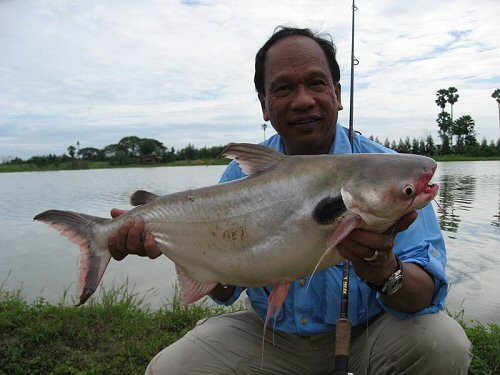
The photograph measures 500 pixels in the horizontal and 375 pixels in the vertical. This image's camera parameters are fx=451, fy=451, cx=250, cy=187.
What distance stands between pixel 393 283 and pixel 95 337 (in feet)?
10.3

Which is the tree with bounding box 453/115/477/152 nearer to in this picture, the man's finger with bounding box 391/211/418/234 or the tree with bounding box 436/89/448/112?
the tree with bounding box 436/89/448/112

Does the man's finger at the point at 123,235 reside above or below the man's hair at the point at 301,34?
below

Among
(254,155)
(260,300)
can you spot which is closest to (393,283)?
(254,155)

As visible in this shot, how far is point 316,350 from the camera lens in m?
3.02

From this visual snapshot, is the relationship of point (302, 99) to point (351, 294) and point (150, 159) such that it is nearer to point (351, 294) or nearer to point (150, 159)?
point (351, 294)

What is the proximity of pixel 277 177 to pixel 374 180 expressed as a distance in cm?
57

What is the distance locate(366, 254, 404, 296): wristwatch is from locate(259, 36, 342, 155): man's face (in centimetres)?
129

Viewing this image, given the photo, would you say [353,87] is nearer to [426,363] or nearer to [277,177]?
[277,177]

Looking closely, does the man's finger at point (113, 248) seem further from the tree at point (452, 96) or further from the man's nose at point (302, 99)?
the tree at point (452, 96)

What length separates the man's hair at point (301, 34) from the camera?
138 inches

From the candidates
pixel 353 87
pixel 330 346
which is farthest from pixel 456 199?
pixel 330 346

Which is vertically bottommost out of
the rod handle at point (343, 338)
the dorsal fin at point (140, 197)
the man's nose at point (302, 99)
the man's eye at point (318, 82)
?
the rod handle at point (343, 338)

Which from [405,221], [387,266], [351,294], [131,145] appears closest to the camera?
[405,221]

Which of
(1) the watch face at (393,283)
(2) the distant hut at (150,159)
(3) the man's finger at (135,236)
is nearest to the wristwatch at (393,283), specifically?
(1) the watch face at (393,283)
